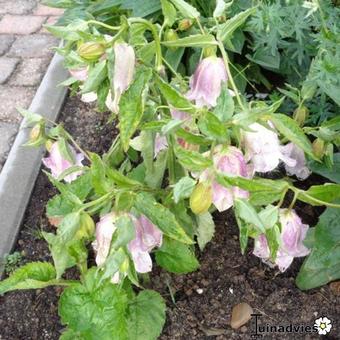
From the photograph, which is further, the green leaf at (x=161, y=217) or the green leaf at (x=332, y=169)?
the green leaf at (x=332, y=169)

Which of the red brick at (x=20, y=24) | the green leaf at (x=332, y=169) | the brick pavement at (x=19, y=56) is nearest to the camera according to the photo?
the green leaf at (x=332, y=169)

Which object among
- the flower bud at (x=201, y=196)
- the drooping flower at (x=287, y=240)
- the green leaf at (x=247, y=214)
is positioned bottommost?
the drooping flower at (x=287, y=240)

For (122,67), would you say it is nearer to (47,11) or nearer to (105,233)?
(105,233)

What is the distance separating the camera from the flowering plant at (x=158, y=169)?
95cm

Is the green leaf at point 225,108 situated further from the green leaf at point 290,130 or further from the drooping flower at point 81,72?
the drooping flower at point 81,72

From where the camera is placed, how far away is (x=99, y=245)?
1.09 m

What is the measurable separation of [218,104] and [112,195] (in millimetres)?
261

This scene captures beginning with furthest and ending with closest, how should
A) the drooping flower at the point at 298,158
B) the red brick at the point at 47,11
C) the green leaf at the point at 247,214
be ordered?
the red brick at the point at 47,11
the drooping flower at the point at 298,158
the green leaf at the point at 247,214

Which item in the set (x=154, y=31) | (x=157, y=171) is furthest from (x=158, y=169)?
(x=154, y=31)

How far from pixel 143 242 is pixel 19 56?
6.07 feet

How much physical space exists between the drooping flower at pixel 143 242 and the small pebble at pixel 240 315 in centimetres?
45

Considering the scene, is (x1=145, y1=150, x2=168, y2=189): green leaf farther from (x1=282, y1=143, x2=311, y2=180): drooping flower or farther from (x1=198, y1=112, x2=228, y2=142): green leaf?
(x1=198, y1=112, x2=228, y2=142): green leaf

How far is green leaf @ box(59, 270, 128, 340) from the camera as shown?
4.24ft

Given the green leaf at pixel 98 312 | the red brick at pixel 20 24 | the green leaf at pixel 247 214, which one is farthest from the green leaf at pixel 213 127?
the red brick at pixel 20 24
